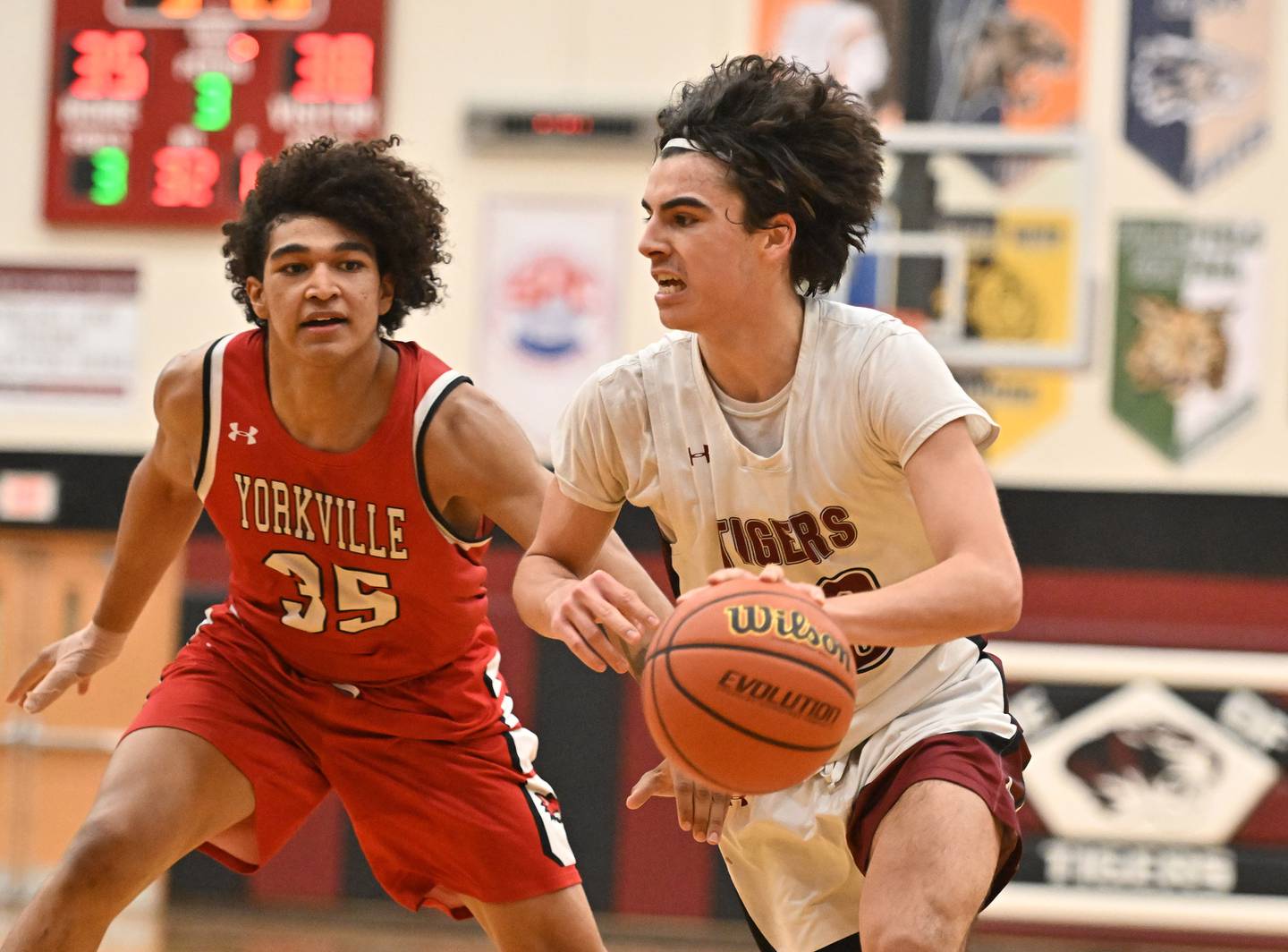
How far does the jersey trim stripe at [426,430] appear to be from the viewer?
3373mm

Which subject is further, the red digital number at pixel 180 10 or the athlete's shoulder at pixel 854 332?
the red digital number at pixel 180 10

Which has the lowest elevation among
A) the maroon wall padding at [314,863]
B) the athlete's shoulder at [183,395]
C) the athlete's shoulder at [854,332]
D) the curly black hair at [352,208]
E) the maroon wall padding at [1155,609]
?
the maroon wall padding at [314,863]

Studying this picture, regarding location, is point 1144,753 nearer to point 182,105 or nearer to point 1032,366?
point 1032,366

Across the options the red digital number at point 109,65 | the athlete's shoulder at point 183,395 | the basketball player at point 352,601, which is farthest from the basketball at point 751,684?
the red digital number at point 109,65

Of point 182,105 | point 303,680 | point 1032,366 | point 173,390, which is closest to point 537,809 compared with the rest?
point 303,680

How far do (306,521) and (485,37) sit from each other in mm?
5325

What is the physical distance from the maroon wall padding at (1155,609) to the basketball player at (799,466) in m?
4.71

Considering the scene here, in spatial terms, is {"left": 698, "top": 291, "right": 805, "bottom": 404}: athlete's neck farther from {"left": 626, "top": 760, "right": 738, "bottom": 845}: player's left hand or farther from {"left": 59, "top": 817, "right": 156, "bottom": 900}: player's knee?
{"left": 59, "top": 817, "right": 156, "bottom": 900}: player's knee

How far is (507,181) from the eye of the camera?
816 centimetres

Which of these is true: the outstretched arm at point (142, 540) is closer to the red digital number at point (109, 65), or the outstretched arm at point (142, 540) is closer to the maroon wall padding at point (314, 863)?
the maroon wall padding at point (314, 863)

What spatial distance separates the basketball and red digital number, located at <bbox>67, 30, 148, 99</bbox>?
6379 millimetres

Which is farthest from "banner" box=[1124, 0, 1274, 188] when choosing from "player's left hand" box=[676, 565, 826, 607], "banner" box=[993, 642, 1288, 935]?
"player's left hand" box=[676, 565, 826, 607]

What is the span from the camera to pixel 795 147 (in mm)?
2934

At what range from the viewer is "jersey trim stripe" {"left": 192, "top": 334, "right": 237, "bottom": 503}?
3.46 meters
